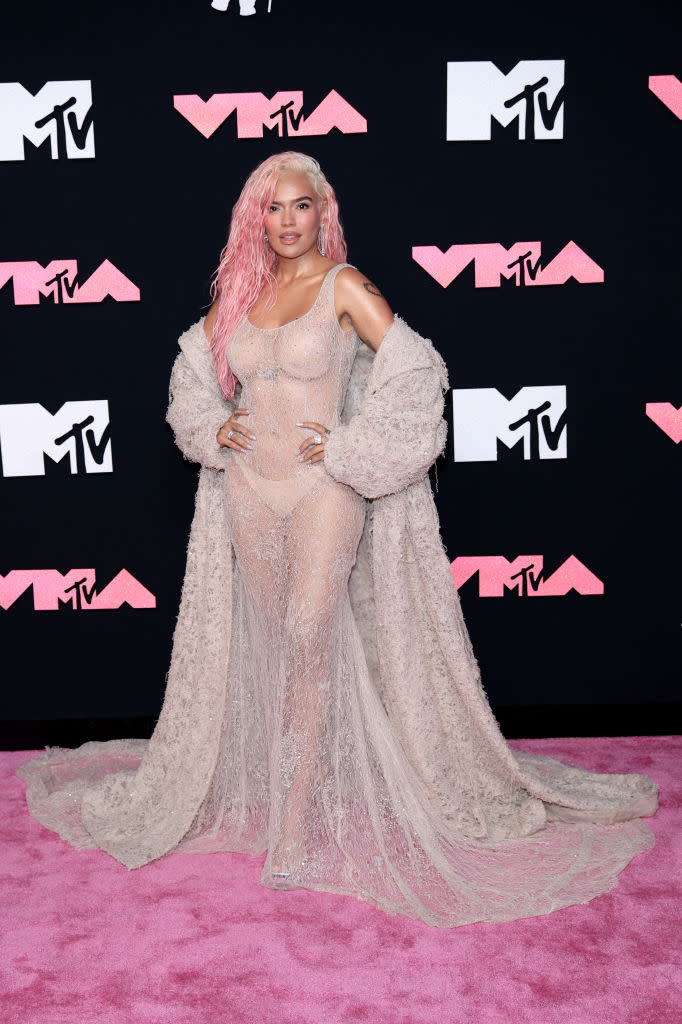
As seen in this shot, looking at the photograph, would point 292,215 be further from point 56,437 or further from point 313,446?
point 56,437

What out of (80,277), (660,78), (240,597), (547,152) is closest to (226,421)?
(240,597)

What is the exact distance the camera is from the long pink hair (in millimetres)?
2576

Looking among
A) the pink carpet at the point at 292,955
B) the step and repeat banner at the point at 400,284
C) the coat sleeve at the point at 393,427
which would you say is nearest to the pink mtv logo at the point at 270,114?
the step and repeat banner at the point at 400,284

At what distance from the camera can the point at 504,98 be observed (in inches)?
121

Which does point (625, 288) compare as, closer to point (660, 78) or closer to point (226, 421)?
point (660, 78)

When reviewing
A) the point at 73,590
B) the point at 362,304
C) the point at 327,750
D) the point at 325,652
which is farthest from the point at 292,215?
the point at 73,590

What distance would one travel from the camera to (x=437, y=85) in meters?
3.06

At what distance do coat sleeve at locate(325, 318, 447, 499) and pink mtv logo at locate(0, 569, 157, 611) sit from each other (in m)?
1.11

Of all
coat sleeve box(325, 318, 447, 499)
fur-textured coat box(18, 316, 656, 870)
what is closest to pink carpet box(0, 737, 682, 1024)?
fur-textured coat box(18, 316, 656, 870)

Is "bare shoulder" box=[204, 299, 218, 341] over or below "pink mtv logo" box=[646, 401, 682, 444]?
over

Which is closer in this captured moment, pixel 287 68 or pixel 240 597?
pixel 240 597

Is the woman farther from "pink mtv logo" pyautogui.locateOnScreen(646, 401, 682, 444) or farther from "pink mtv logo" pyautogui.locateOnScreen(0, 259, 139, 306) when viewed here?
"pink mtv logo" pyautogui.locateOnScreen(646, 401, 682, 444)

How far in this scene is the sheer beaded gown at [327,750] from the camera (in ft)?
8.30

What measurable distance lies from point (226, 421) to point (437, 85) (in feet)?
4.15
